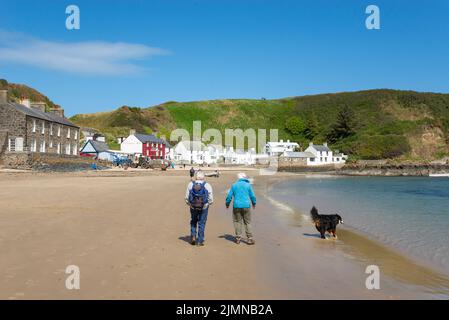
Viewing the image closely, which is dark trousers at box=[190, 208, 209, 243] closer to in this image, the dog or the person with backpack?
the person with backpack

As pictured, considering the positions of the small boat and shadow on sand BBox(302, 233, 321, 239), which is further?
the small boat

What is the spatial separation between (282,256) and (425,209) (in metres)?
15.9

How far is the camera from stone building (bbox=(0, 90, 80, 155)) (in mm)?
43312

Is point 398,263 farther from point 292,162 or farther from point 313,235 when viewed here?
point 292,162

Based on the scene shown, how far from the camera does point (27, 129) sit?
144 ft

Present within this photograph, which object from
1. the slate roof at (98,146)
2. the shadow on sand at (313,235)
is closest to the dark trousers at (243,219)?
the shadow on sand at (313,235)

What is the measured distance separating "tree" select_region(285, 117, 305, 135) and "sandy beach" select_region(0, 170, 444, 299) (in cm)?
13217

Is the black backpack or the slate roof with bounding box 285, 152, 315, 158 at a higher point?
the slate roof with bounding box 285, 152, 315, 158

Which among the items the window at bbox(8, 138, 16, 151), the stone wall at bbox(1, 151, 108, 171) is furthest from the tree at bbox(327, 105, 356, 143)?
the window at bbox(8, 138, 16, 151)

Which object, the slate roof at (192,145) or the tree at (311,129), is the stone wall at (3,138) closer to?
the slate roof at (192,145)

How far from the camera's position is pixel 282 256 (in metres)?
9.77

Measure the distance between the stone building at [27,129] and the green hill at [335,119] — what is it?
50158mm

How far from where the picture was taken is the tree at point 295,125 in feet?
476
